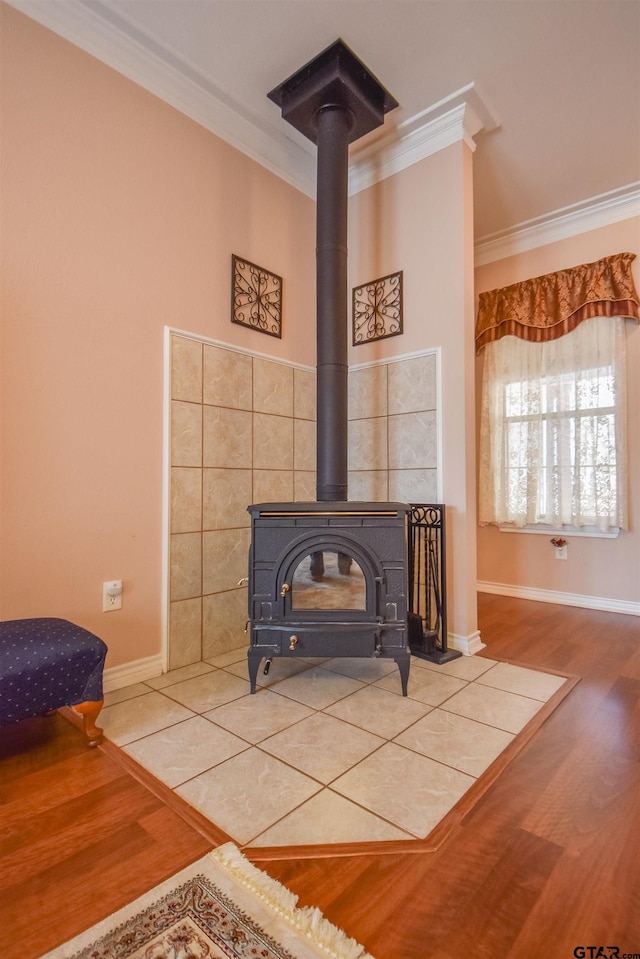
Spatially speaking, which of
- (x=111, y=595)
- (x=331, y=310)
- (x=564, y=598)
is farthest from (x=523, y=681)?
(x=331, y=310)

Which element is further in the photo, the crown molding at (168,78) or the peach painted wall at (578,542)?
the peach painted wall at (578,542)

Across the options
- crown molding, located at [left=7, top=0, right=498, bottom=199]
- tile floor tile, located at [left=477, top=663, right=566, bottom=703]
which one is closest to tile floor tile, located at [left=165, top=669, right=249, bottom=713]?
tile floor tile, located at [left=477, top=663, right=566, bottom=703]

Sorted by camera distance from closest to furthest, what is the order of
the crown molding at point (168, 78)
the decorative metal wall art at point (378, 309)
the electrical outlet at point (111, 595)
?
the crown molding at point (168, 78)
the electrical outlet at point (111, 595)
the decorative metal wall art at point (378, 309)

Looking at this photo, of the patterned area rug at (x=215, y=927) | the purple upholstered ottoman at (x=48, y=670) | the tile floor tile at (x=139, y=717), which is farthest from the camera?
the tile floor tile at (x=139, y=717)

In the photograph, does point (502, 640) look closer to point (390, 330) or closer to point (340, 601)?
point (340, 601)

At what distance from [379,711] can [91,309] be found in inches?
76.6

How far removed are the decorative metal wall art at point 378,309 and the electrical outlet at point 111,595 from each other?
6.38 feet

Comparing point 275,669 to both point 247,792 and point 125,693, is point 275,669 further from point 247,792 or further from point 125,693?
point 247,792

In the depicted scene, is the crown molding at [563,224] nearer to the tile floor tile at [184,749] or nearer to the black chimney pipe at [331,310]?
the black chimney pipe at [331,310]

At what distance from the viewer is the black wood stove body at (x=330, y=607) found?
189cm

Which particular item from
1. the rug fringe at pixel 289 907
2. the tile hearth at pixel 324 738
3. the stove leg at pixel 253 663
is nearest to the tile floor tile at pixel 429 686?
the tile hearth at pixel 324 738

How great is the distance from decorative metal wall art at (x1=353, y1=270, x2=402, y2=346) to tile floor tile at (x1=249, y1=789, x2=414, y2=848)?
2.30 metres

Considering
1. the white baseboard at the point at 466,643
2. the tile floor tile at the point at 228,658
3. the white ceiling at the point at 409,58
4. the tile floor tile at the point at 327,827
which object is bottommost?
Answer: the tile floor tile at the point at 327,827

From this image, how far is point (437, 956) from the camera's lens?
0.85 meters
